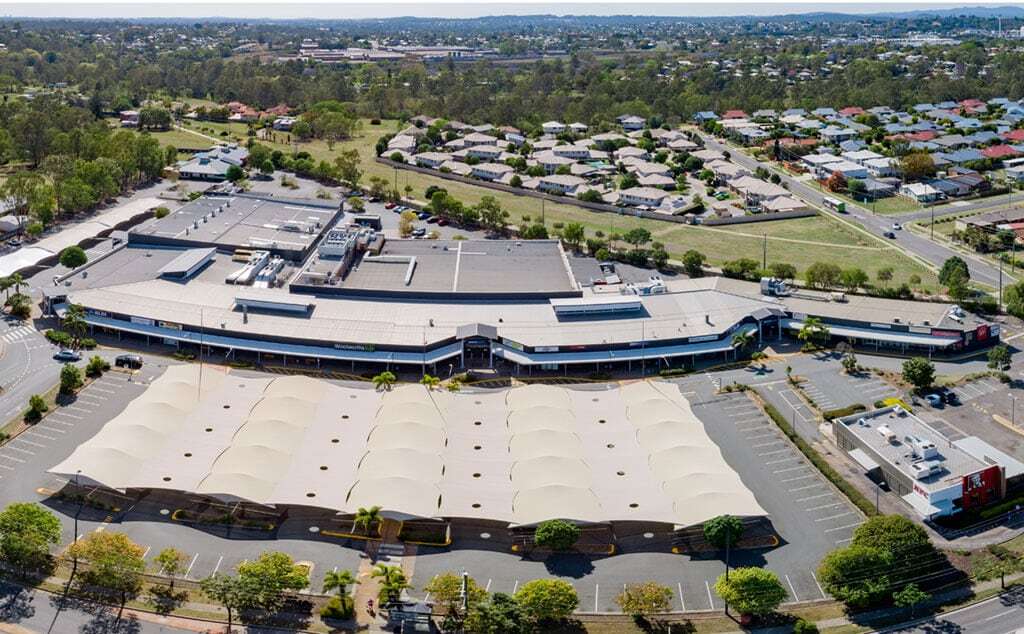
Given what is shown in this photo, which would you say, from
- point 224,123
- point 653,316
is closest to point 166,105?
point 224,123

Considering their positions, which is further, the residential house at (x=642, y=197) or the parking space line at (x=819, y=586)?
the residential house at (x=642, y=197)

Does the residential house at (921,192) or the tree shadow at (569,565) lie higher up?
the residential house at (921,192)

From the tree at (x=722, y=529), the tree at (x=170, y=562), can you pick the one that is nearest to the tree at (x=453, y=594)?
the tree at (x=722, y=529)

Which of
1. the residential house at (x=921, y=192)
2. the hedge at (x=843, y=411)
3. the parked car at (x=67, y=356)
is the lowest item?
the hedge at (x=843, y=411)

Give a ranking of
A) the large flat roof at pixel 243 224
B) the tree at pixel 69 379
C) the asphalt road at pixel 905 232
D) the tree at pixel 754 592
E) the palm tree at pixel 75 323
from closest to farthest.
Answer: the tree at pixel 754 592, the tree at pixel 69 379, the palm tree at pixel 75 323, the large flat roof at pixel 243 224, the asphalt road at pixel 905 232

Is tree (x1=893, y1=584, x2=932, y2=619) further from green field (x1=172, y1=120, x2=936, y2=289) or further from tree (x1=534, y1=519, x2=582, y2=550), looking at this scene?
green field (x1=172, y1=120, x2=936, y2=289)

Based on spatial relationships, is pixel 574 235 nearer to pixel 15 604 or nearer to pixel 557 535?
pixel 557 535

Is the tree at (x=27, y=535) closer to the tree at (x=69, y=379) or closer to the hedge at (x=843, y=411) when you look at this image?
the tree at (x=69, y=379)
